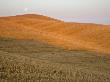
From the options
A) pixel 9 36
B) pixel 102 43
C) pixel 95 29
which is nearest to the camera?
pixel 9 36


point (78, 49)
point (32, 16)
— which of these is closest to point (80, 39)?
point (78, 49)

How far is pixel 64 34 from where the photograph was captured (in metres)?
39.9

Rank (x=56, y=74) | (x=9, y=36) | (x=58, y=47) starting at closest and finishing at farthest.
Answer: (x=56, y=74) → (x=58, y=47) → (x=9, y=36)

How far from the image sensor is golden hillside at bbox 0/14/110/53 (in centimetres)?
3014

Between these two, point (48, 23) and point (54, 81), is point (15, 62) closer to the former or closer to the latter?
point (54, 81)

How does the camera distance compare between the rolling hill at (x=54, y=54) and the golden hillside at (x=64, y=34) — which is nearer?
the rolling hill at (x=54, y=54)

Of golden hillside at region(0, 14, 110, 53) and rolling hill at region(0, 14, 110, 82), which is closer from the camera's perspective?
rolling hill at region(0, 14, 110, 82)

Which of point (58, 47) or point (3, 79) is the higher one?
point (3, 79)

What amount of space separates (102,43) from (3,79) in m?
23.8

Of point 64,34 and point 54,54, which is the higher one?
point 54,54

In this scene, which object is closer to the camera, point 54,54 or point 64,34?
point 54,54

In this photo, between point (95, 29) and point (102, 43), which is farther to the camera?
point (95, 29)

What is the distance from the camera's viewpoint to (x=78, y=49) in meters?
27.0

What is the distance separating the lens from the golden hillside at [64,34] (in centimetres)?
3014
